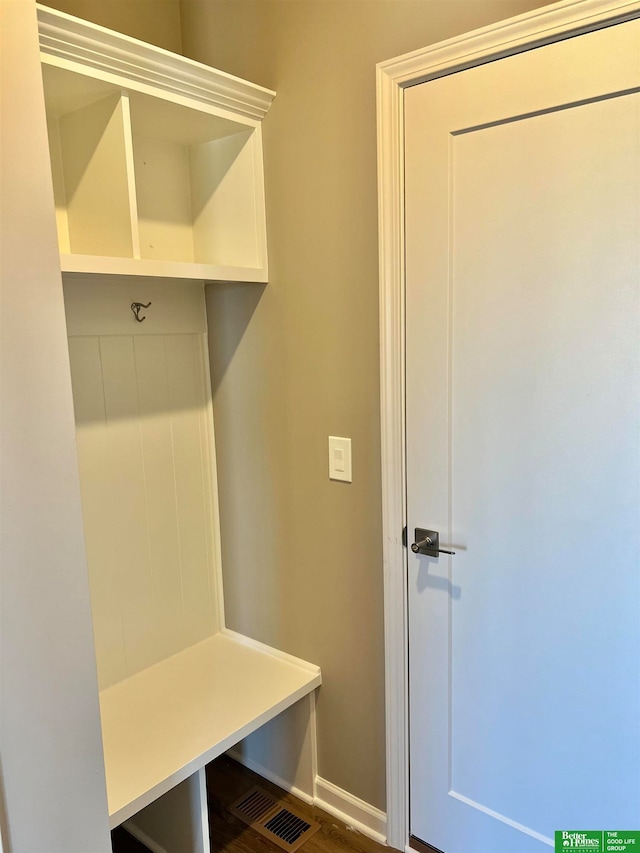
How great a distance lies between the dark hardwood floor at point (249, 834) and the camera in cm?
184

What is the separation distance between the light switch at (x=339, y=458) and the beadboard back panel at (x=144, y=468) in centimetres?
54

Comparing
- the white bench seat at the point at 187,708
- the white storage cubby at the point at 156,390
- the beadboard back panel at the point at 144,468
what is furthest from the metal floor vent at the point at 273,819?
the beadboard back panel at the point at 144,468

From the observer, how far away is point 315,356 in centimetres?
178

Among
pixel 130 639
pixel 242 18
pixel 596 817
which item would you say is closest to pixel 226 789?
pixel 130 639

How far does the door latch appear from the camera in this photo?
5.24 feet

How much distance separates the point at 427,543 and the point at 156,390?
98 centimetres

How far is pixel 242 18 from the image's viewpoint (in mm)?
1782

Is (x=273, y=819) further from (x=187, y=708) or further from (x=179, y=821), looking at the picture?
(x=187, y=708)

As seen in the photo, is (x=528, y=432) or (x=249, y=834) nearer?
(x=528, y=432)

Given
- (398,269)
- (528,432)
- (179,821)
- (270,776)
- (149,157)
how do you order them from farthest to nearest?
(270,776), (149,157), (179,821), (398,269), (528,432)

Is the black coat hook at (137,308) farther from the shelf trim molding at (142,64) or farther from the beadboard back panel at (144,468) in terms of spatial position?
the shelf trim molding at (142,64)

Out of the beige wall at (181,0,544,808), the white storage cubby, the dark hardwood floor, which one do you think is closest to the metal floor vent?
the dark hardwood floor

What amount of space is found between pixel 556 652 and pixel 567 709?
141mm

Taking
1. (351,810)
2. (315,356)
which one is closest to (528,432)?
(315,356)
